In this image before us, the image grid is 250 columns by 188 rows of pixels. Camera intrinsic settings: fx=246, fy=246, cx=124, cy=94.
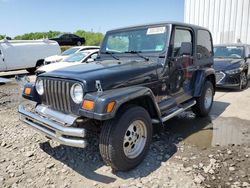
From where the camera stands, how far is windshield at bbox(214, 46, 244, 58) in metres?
8.93

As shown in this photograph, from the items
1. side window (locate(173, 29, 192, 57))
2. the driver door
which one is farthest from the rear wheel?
side window (locate(173, 29, 192, 57))

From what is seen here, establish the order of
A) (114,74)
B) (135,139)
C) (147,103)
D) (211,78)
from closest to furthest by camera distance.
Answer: (114,74) → (135,139) → (147,103) → (211,78)

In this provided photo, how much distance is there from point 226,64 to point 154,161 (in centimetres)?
585

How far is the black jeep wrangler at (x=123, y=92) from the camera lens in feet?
9.53

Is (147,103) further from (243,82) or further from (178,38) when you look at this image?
(243,82)

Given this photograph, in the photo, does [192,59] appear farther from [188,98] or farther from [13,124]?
[13,124]

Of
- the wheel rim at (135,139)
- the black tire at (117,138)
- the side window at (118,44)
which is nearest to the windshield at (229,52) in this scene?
the side window at (118,44)

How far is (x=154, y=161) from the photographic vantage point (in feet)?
11.5

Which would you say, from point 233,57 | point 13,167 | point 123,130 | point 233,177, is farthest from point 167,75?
point 233,57

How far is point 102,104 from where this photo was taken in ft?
8.86

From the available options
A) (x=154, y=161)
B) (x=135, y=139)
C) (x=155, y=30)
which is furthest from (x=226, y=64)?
(x=135, y=139)

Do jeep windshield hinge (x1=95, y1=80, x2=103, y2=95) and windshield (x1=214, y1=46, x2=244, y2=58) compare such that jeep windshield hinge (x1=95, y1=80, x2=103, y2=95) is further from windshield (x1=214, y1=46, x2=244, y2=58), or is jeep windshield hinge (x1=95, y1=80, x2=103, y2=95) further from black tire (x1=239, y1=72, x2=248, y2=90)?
windshield (x1=214, y1=46, x2=244, y2=58)

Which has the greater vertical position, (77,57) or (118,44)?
(118,44)

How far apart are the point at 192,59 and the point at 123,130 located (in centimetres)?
245
